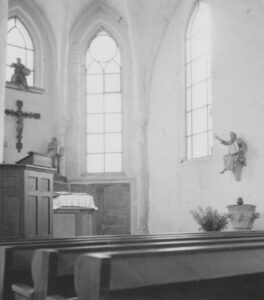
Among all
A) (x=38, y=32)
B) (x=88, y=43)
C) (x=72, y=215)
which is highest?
(x=38, y=32)

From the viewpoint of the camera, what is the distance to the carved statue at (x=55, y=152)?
1554 centimetres

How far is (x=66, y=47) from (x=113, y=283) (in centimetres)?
1605

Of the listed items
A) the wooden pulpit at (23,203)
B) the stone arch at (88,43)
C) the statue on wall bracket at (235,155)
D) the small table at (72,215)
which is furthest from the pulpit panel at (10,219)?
the stone arch at (88,43)

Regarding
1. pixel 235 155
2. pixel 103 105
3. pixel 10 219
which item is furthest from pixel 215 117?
pixel 10 219

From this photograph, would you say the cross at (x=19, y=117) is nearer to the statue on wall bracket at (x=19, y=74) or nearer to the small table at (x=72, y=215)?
the statue on wall bracket at (x=19, y=74)

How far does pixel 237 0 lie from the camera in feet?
41.0

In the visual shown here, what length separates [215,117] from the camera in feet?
42.6

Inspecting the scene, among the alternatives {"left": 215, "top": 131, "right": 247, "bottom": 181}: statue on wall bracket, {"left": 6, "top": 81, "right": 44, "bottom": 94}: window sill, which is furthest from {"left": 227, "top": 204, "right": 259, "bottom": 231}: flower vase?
{"left": 6, "top": 81, "right": 44, "bottom": 94}: window sill

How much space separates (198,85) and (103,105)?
382 centimetres

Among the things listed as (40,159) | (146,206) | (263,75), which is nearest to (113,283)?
(40,159)

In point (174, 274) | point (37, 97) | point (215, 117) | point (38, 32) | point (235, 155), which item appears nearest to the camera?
point (174, 274)

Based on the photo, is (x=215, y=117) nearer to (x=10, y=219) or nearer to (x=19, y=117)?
(x=19, y=117)

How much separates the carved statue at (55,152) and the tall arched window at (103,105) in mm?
1237

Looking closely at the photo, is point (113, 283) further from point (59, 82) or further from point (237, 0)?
point (59, 82)
